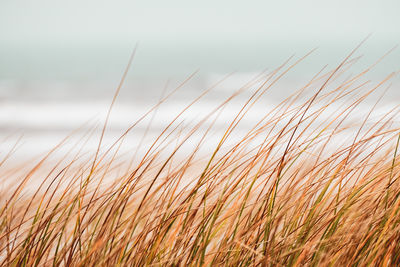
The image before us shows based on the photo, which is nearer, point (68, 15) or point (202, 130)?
point (202, 130)

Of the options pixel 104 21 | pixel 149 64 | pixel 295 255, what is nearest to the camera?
Answer: pixel 295 255

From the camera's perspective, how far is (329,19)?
7324 mm

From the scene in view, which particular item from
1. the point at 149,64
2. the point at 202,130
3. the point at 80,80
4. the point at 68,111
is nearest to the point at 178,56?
the point at 149,64

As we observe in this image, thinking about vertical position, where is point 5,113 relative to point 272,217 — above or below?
above

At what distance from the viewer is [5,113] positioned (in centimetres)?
498

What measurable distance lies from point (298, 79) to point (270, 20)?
2.10 metres

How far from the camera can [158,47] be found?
7801mm

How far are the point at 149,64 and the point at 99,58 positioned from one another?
2.72 feet

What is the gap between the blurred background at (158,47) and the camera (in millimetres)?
5312

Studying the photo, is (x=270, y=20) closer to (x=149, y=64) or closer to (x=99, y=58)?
(x=149, y=64)

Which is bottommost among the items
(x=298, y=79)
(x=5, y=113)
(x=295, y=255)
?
(x=295, y=255)

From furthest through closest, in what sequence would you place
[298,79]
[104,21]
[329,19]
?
[104,21] < [329,19] < [298,79]

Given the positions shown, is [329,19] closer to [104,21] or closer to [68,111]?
[104,21]

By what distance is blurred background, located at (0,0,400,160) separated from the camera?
5312 mm
